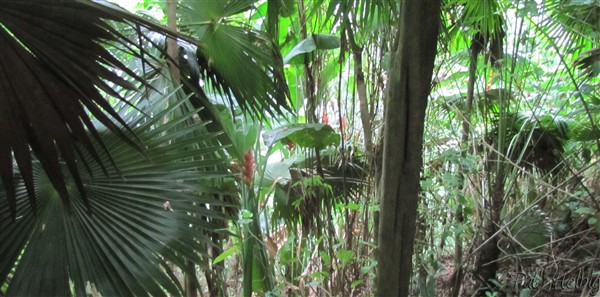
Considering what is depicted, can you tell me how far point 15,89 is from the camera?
2.93 ft

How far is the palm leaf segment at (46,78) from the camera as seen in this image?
2.93 feet

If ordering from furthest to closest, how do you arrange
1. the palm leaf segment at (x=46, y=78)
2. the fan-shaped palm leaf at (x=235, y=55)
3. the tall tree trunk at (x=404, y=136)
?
the fan-shaped palm leaf at (x=235, y=55)
the palm leaf segment at (x=46, y=78)
the tall tree trunk at (x=404, y=136)

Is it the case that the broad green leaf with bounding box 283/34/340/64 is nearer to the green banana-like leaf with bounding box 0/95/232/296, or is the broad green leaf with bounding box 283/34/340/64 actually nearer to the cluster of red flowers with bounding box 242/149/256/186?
the cluster of red flowers with bounding box 242/149/256/186

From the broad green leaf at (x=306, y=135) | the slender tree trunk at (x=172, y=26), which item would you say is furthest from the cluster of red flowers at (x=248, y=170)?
the slender tree trunk at (x=172, y=26)

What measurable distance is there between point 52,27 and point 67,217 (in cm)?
49

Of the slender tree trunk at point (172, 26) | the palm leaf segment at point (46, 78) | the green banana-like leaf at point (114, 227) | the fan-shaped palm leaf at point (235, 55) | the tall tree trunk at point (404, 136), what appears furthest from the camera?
the fan-shaped palm leaf at point (235, 55)

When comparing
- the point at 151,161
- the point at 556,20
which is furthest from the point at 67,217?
the point at 556,20

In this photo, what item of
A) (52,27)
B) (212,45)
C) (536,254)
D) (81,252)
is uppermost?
(212,45)

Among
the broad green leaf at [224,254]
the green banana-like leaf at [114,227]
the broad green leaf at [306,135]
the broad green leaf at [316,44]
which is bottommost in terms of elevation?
the broad green leaf at [224,254]

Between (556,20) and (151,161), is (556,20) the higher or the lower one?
the higher one

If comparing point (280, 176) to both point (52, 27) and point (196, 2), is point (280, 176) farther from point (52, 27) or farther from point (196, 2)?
point (52, 27)

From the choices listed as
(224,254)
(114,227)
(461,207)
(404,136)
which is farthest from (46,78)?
(461,207)

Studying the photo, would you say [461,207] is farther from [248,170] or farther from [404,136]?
[404,136]

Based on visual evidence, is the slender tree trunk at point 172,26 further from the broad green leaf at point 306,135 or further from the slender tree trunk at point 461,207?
the slender tree trunk at point 461,207
